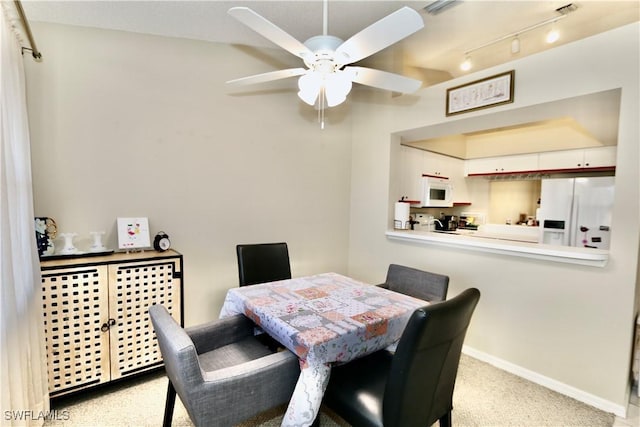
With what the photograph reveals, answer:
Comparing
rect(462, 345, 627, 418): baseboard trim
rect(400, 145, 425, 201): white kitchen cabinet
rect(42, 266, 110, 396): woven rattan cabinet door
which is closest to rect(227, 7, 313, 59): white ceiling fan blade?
rect(42, 266, 110, 396): woven rattan cabinet door

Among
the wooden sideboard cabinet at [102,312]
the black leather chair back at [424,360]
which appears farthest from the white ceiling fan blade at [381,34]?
the wooden sideboard cabinet at [102,312]

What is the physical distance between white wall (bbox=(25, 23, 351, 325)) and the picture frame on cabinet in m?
1.37

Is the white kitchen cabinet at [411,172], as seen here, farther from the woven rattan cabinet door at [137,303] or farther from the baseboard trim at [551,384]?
the woven rattan cabinet door at [137,303]

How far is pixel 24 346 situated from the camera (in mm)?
1591

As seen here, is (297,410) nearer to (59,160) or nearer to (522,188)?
(59,160)

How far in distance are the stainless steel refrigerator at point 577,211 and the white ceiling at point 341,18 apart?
1.62m

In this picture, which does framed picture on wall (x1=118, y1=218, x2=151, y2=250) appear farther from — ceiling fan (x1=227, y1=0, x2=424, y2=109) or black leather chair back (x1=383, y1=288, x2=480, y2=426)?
black leather chair back (x1=383, y1=288, x2=480, y2=426)

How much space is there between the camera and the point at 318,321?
5.06 ft

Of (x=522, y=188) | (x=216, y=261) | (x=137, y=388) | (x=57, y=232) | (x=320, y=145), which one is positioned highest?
(x=320, y=145)

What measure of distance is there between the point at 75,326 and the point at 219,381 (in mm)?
1311

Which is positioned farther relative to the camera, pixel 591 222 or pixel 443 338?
pixel 591 222

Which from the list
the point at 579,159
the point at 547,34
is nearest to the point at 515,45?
the point at 547,34

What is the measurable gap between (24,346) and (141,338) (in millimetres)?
638

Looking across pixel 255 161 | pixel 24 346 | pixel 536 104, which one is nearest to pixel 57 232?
pixel 24 346
